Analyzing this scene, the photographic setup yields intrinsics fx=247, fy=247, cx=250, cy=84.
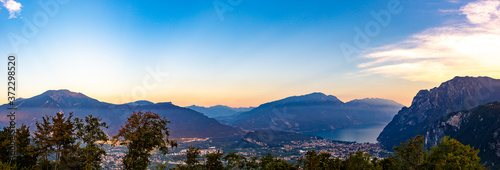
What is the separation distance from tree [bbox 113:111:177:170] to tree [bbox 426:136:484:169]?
3456cm

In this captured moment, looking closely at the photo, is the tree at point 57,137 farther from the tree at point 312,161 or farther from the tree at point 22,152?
the tree at point 312,161

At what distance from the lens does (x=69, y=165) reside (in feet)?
90.1

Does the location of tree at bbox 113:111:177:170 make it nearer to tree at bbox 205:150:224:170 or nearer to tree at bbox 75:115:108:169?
tree at bbox 75:115:108:169

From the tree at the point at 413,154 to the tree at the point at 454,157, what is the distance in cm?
128

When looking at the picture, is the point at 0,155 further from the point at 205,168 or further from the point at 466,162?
the point at 466,162

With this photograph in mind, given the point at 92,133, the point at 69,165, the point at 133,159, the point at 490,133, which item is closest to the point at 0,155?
the point at 69,165

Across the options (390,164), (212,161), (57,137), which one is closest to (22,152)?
(57,137)

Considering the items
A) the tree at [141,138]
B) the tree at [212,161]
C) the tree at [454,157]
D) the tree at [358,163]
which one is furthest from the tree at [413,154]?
the tree at [141,138]

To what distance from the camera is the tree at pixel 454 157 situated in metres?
31.3

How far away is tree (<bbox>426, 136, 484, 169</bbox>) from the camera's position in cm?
3131

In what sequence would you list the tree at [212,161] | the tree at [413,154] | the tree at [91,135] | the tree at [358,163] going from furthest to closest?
the tree at [358,163]
the tree at [212,161]
the tree at [413,154]
the tree at [91,135]

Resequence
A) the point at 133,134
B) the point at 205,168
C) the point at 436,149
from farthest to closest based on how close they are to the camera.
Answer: the point at 205,168, the point at 436,149, the point at 133,134

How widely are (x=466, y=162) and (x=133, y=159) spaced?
130 ft


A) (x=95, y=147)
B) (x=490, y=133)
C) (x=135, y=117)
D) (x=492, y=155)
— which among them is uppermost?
(x=135, y=117)
